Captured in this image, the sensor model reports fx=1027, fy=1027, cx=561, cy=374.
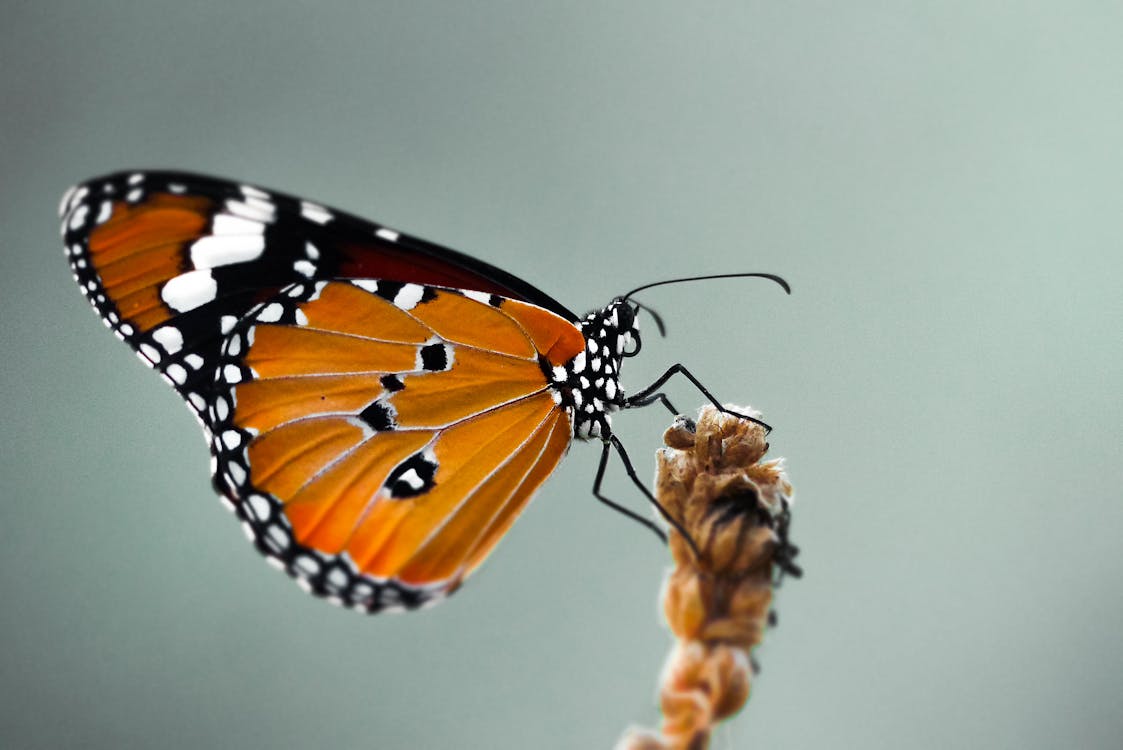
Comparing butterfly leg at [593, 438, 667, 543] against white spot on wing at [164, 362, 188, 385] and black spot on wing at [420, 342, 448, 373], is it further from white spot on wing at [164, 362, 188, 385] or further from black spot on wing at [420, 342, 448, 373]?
white spot on wing at [164, 362, 188, 385]

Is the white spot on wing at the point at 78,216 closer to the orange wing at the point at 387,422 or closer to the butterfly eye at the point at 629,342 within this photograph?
the orange wing at the point at 387,422

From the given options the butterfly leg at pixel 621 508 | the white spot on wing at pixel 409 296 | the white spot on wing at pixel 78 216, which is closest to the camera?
the butterfly leg at pixel 621 508

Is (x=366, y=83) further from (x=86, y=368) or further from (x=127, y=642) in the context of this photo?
(x=127, y=642)

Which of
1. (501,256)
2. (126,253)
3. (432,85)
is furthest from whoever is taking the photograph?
(432,85)

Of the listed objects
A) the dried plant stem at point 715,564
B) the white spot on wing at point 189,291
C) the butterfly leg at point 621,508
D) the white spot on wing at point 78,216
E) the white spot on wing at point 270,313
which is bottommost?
the dried plant stem at point 715,564

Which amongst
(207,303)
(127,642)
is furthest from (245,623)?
(207,303)

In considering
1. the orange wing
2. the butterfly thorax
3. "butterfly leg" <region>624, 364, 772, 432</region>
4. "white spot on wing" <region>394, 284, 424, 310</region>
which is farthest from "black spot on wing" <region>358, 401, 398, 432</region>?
"butterfly leg" <region>624, 364, 772, 432</region>

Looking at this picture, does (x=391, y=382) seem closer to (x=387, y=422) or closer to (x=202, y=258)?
(x=387, y=422)

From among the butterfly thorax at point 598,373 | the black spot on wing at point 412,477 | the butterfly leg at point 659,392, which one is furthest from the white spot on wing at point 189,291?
the butterfly leg at point 659,392
